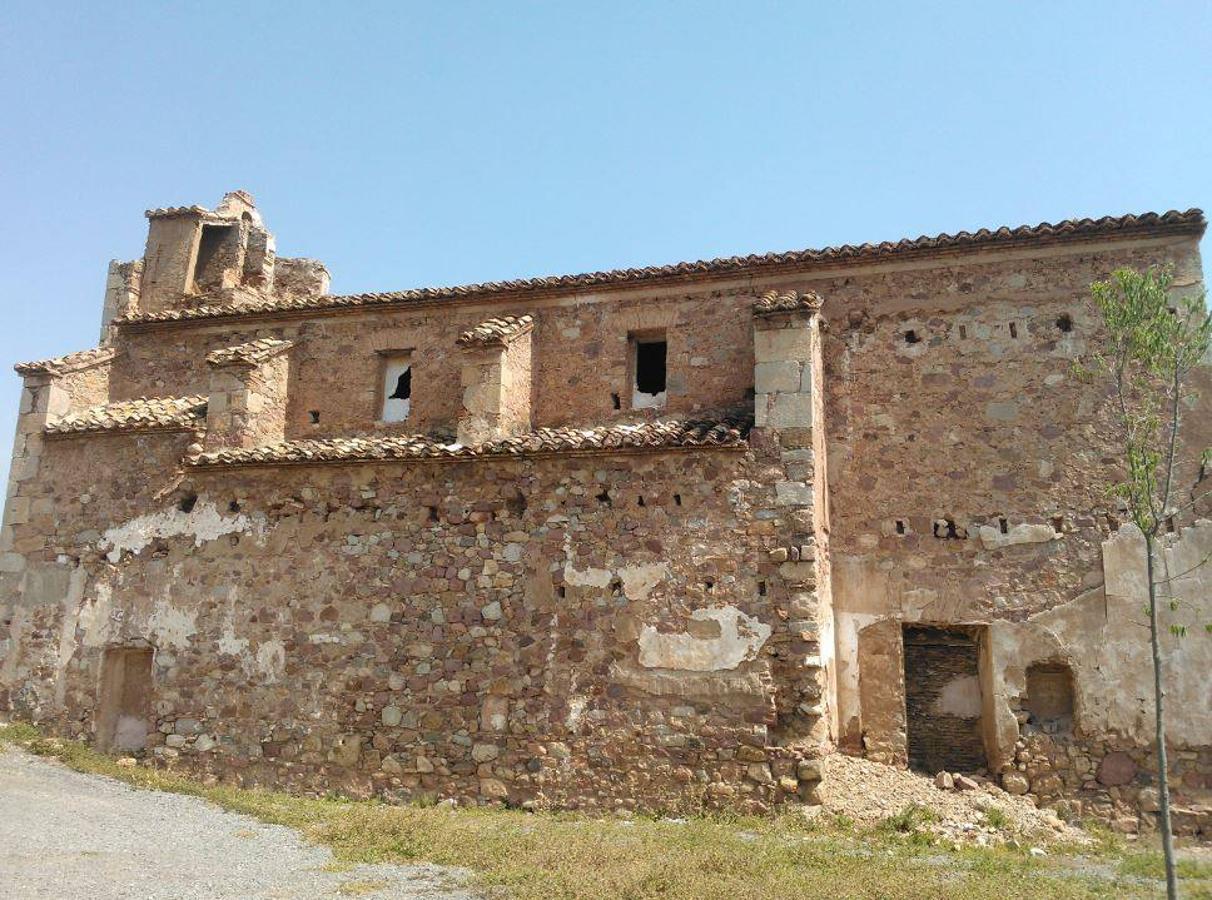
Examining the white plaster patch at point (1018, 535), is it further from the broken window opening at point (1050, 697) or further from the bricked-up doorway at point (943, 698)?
the broken window opening at point (1050, 697)

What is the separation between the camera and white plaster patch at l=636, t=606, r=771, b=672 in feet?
32.3

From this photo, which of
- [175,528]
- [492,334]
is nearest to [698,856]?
[492,334]

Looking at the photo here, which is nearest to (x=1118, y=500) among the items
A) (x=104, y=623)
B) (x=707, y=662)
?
(x=707, y=662)

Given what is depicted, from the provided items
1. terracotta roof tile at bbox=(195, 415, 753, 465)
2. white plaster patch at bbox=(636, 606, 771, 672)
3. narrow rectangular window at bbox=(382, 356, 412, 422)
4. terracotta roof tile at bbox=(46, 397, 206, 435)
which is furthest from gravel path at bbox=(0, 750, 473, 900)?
narrow rectangular window at bbox=(382, 356, 412, 422)

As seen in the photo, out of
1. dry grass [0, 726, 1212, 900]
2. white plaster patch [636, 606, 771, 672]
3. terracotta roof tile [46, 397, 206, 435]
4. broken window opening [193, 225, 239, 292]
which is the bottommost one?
dry grass [0, 726, 1212, 900]

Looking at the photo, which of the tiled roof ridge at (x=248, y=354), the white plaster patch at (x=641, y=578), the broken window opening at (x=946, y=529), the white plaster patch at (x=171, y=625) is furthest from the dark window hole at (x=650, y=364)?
the white plaster patch at (x=171, y=625)

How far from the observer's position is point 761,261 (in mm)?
12094

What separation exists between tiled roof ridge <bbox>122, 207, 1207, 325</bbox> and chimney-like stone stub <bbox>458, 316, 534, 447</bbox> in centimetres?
111

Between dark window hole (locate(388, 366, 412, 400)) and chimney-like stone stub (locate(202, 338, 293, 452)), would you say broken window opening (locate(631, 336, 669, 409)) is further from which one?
chimney-like stone stub (locate(202, 338, 293, 452))

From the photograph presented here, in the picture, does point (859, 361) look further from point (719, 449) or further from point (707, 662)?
point (707, 662)

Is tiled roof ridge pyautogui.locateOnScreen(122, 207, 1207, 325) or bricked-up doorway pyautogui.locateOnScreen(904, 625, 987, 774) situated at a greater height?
tiled roof ridge pyautogui.locateOnScreen(122, 207, 1207, 325)

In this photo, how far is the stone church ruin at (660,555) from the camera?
32.9ft

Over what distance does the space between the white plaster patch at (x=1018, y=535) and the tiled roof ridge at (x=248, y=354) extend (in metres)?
9.64

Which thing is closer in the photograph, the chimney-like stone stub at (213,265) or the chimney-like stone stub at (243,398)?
the chimney-like stone stub at (243,398)
